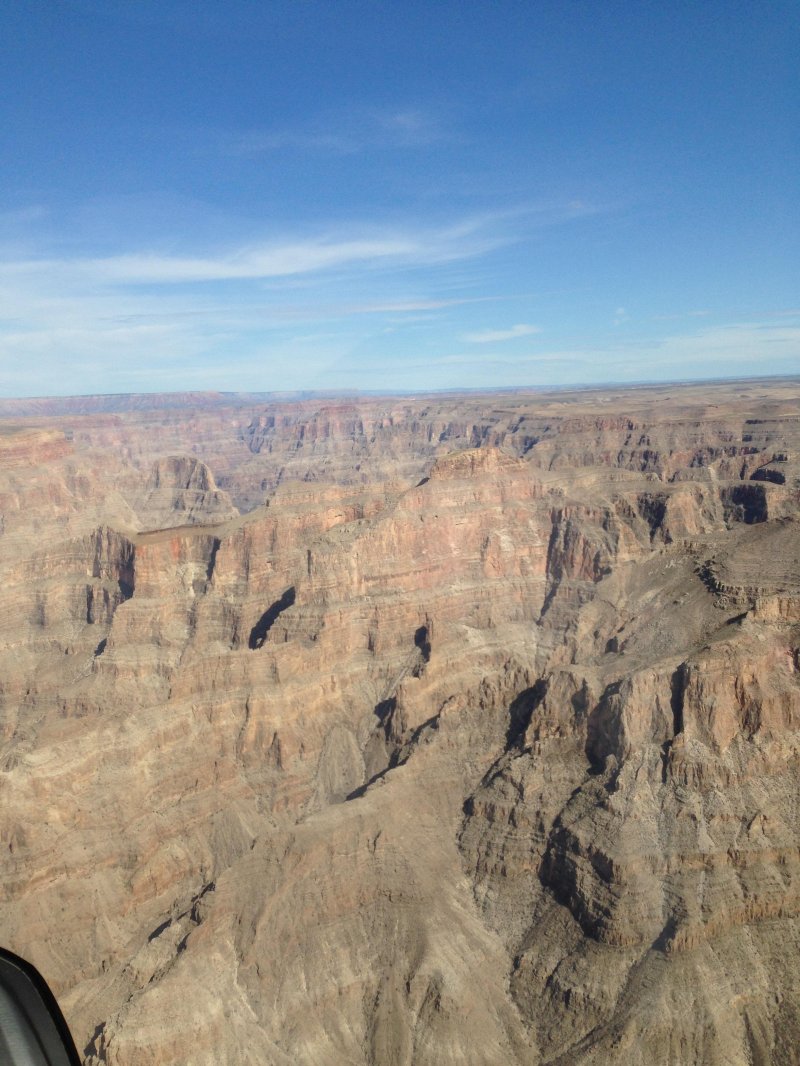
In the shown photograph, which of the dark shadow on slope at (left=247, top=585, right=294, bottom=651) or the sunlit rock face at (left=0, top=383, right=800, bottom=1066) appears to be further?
the dark shadow on slope at (left=247, top=585, right=294, bottom=651)

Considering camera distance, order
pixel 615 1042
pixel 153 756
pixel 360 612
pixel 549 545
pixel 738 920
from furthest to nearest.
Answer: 1. pixel 549 545
2. pixel 360 612
3. pixel 153 756
4. pixel 738 920
5. pixel 615 1042

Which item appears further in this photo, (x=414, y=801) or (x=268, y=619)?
(x=268, y=619)

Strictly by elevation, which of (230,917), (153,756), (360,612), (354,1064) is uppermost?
Result: (360,612)

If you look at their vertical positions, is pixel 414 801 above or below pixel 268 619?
below

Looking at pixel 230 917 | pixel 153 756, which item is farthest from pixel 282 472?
pixel 230 917

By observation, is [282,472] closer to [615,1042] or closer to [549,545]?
[549,545]

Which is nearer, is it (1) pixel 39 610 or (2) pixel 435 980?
(2) pixel 435 980

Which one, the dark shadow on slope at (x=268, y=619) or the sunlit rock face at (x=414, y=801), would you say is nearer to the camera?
the sunlit rock face at (x=414, y=801)

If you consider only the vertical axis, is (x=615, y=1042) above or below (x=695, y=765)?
below
